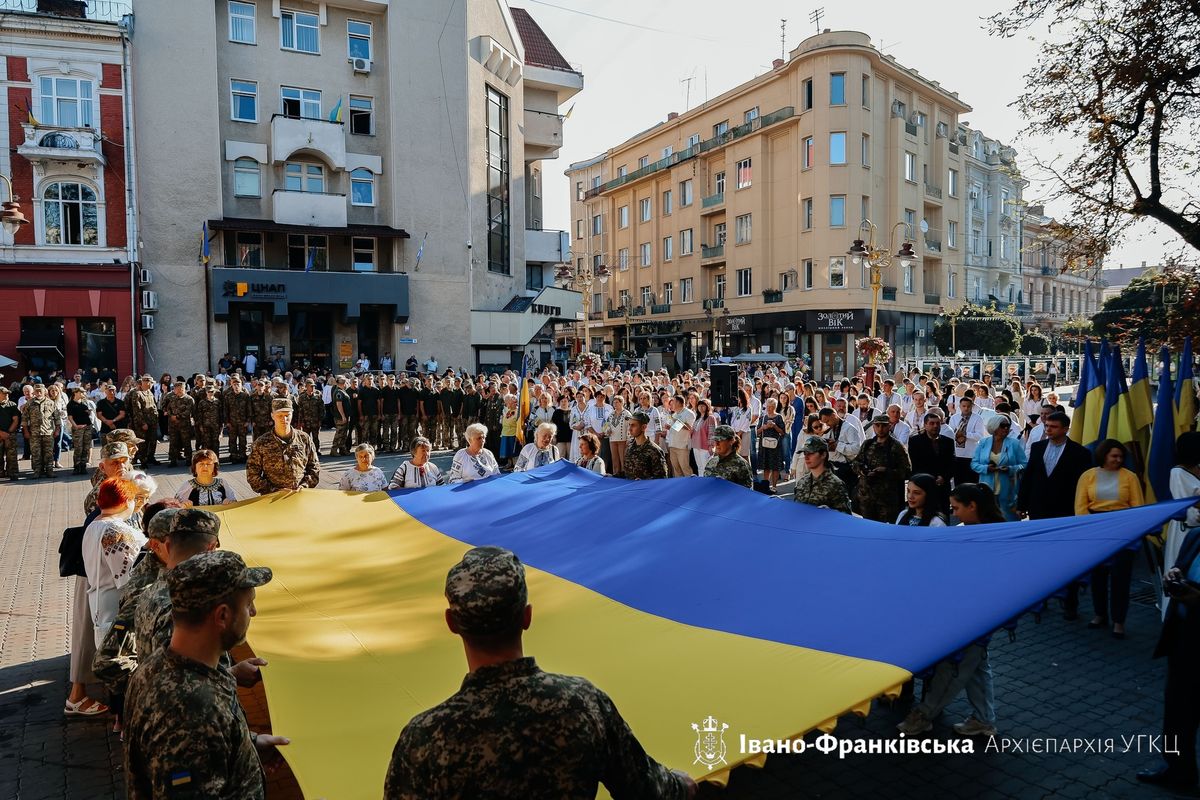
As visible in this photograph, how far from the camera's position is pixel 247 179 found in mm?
33281

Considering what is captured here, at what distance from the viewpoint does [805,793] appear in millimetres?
4973

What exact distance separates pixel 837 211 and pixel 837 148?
365 cm

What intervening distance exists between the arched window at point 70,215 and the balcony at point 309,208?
6767 millimetres

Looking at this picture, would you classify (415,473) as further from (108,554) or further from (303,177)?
(303,177)

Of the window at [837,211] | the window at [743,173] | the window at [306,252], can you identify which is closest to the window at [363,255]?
the window at [306,252]

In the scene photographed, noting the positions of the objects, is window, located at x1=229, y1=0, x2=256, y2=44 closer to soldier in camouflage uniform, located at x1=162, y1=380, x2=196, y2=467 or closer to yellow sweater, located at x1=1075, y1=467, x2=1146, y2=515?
soldier in camouflage uniform, located at x1=162, y1=380, x2=196, y2=467

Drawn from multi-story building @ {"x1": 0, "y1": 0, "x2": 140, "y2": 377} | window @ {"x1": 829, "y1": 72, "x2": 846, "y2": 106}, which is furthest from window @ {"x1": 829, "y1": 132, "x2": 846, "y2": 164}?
multi-story building @ {"x1": 0, "y1": 0, "x2": 140, "y2": 377}

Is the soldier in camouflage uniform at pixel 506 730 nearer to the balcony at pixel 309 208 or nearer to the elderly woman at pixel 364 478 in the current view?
the elderly woman at pixel 364 478

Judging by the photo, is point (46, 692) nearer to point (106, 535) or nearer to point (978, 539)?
point (106, 535)

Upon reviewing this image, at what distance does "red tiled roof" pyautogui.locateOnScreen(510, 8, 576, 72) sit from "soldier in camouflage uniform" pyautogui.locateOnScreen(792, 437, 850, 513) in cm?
4184

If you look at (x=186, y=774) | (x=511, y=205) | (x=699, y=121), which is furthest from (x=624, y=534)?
(x=699, y=121)

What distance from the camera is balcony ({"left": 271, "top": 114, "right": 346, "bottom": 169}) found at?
32.9 m

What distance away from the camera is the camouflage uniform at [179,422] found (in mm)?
18383

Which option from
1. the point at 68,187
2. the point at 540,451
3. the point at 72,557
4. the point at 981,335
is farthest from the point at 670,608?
the point at 981,335
